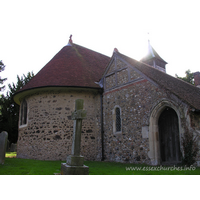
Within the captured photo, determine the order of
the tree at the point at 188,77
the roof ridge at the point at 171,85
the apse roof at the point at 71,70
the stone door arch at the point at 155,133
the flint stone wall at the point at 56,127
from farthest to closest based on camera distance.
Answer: the tree at the point at 188,77
the apse roof at the point at 71,70
the flint stone wall at the point at 56,127
the stone door arch at the point at 155,133
the roof ridge at the point at 171,85

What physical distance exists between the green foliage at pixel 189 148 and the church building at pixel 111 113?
23 cm

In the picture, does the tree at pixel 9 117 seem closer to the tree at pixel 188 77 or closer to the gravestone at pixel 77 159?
the gravestone at pixel 77 159

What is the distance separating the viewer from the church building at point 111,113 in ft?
32.1

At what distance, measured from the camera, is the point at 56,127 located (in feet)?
40.2

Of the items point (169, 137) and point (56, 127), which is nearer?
point (169, 137)

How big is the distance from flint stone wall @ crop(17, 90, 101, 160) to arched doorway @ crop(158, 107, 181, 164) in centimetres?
394

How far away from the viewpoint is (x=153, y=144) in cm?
975

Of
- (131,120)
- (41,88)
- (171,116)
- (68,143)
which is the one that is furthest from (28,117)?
(171,116)

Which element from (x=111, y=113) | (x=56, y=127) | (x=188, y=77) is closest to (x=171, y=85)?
Result: (x=111, y=113)

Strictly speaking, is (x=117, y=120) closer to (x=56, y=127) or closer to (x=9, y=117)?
(x=56, y=127)

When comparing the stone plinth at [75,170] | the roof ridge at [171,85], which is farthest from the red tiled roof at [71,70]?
the stone plinth at [75,170]

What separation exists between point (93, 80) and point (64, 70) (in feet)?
7.06

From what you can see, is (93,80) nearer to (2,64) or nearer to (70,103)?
(70,103)

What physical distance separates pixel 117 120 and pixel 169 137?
10.1 feet
